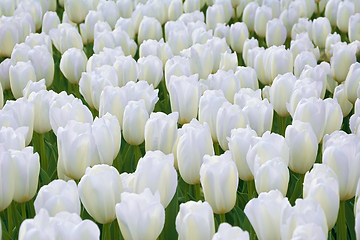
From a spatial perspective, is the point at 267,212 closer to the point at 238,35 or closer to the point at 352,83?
the point at 352,83

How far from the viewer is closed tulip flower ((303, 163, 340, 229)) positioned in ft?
3.93

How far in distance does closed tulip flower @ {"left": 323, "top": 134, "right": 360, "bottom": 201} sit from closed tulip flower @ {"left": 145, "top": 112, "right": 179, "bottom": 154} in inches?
19.5

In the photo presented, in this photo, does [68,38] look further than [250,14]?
No

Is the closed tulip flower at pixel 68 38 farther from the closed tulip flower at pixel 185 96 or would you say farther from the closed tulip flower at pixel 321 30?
the closed tulip flower at pixel 321 30

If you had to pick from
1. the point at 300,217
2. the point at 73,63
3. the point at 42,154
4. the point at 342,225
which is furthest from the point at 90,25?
the point at 300,217

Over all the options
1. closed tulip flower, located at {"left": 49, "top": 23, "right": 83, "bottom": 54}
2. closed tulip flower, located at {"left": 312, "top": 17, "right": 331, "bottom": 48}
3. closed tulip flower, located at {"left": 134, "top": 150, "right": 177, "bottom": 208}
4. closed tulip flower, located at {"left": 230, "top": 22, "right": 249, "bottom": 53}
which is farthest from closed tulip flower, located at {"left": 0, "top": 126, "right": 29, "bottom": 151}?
closed tulip flower, located at {"left": 312, "top": 17, "right": 331, "bottom": 48}

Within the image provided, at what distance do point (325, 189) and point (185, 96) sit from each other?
86 cm

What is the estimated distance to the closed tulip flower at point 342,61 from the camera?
2.40 meters

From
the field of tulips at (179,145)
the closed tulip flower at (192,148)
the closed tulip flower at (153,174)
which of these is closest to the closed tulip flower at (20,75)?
the field of tulips at (179,145)

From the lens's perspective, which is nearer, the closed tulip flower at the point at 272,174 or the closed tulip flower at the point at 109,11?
the closed tulip flower at the point at 272,174

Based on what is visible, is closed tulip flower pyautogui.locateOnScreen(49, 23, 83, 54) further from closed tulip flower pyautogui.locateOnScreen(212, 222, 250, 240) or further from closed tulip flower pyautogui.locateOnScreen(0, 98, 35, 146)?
closed tulip flower pyautogui.locateOnScreen(212, 222, 250, 240)

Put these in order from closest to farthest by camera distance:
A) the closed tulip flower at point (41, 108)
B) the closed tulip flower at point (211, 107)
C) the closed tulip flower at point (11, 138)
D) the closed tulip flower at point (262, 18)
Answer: the closed tulip flower at point (11, 138) < the closed tulip flower at point (211, 107) < the closed tulip flower at point (41, 108) < the closed tulip flower at point (262, 18)

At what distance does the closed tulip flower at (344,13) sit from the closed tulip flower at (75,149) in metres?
2.36

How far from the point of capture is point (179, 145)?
4.85 ft
